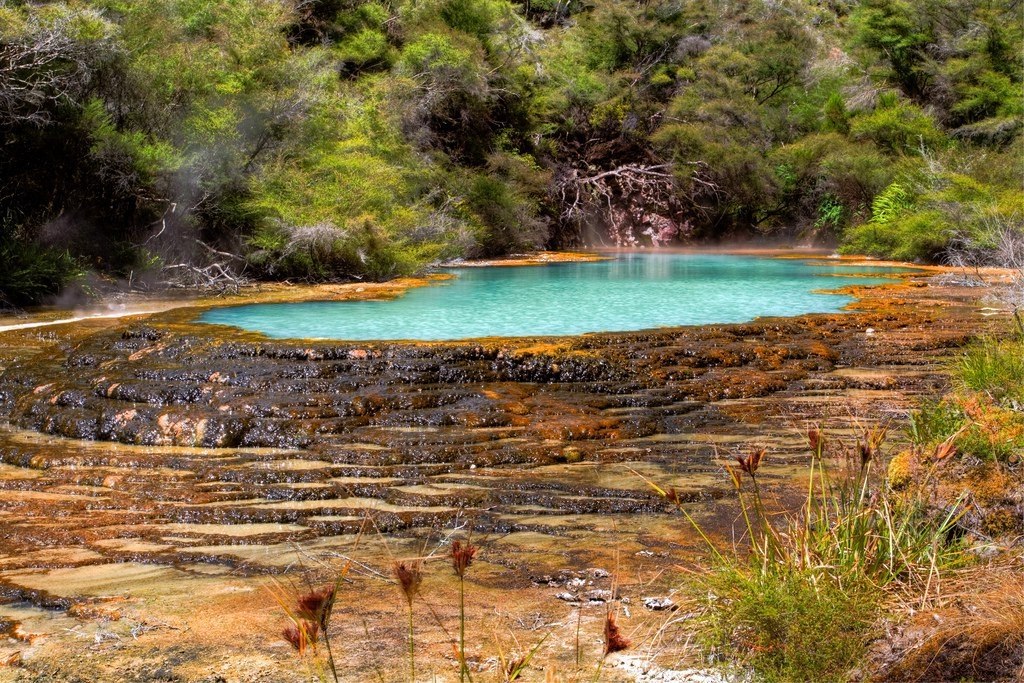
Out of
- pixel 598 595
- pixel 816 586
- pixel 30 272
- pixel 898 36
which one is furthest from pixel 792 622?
pixel 898 36

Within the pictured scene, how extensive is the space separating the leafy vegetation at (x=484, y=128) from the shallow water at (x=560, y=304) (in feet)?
7.92

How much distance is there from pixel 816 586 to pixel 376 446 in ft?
13.1

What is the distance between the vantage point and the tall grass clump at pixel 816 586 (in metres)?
2.89

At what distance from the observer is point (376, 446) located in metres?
6.54

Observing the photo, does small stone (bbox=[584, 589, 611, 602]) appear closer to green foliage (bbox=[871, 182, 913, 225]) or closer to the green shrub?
the green shrub

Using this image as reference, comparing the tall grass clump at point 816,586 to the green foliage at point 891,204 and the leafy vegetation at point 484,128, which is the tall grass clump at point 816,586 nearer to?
the leafy vegetation at point 484,128

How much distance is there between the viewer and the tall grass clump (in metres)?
2.89

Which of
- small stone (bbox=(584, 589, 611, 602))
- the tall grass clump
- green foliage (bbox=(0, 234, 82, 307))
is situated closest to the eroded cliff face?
small stone (bbox=(584, 589, 611, 602))

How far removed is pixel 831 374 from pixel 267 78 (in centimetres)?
1106

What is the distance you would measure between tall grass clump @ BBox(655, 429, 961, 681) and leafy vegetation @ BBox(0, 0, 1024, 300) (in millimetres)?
11052

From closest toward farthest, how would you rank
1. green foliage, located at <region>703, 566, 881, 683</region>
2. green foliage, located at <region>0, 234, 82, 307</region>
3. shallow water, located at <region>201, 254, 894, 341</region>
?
green foliage, located at <region>703, 566, 881, 683</region> < shallow water, located at <region>201, 254, 894, 341</region> < green foliage, located at <region>0, 234, 82, 307</region>

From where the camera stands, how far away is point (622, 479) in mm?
5719

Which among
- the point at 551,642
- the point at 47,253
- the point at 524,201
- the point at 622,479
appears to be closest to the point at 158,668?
the point at 551,642

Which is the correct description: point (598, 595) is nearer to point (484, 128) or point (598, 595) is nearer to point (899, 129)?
point (484, 128)
